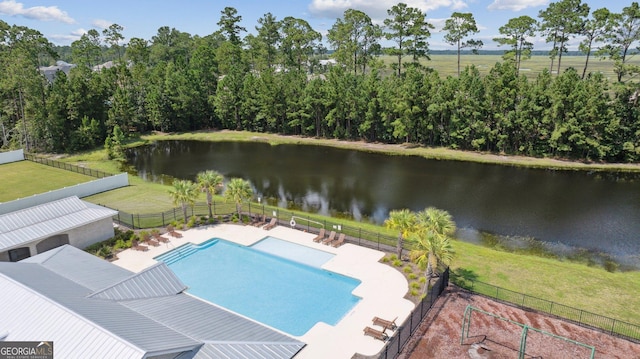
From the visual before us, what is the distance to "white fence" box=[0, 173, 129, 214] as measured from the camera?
33.1 m

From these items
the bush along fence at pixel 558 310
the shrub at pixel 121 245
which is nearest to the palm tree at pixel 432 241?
the bush along fence at pixel 558 310

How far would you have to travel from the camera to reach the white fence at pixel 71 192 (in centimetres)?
3312

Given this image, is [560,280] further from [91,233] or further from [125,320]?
[91,233]

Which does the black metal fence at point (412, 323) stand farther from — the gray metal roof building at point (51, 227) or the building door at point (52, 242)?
the building door at point (52, 242)

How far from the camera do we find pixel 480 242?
30.5m

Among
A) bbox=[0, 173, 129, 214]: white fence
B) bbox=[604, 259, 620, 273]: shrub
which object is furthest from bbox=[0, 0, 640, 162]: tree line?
bbox=[604, 259, 620, 273]: shrub

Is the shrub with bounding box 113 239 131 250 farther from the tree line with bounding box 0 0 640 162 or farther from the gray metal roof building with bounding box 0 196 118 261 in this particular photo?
the tree line with bounding box 0 0 640 162

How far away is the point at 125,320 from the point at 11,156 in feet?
165

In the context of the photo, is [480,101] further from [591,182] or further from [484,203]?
[484,203]

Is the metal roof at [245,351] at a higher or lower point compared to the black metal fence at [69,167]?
lower

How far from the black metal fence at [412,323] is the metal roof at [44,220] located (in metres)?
21.1

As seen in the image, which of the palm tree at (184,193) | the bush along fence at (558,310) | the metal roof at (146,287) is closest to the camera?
the metal roof at (146,287)

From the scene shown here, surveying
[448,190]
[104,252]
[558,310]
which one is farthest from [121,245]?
[448,190]

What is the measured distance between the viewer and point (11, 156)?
5241cm
